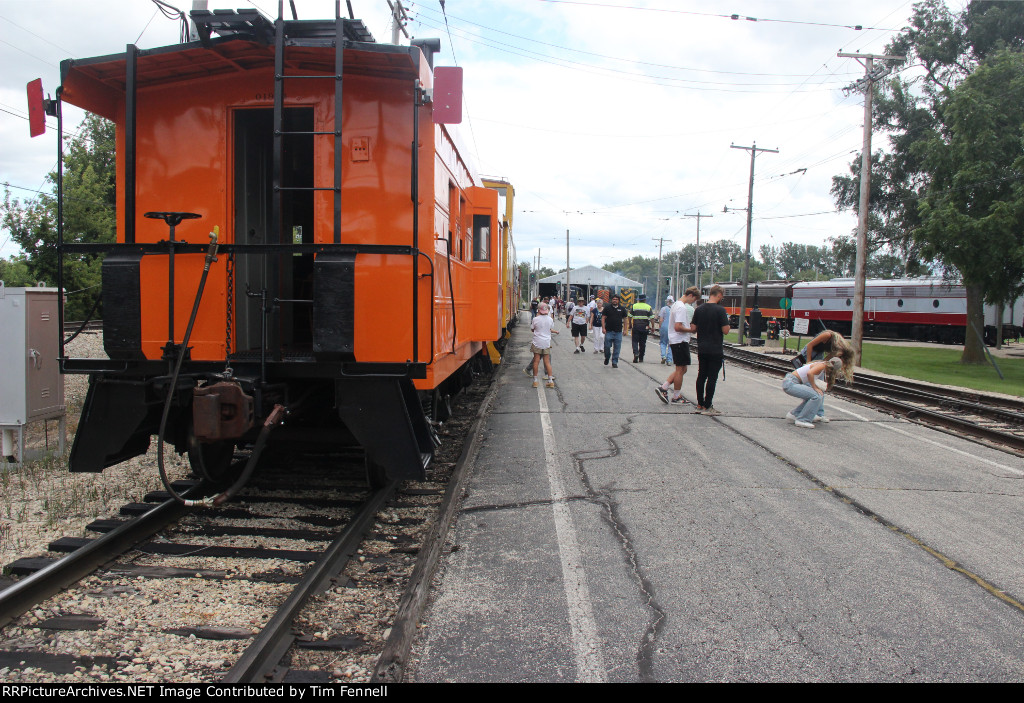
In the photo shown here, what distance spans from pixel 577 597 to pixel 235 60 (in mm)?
4125

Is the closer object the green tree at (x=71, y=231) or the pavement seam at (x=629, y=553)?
the pavement seam at (x=629, y=553)

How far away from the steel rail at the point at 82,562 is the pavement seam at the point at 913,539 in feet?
17.2

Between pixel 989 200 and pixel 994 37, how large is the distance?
13140 millimetres

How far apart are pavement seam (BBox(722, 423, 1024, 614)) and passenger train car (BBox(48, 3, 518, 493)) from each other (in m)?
3.52

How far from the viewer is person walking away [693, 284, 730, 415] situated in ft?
32.1

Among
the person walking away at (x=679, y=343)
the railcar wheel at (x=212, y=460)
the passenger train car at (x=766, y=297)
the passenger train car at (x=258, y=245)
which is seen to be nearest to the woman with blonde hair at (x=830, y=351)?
the person walking away at (x=679, y=343)

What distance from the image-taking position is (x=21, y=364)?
7125 millimetres

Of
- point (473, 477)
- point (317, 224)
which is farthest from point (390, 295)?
point (473, 477)

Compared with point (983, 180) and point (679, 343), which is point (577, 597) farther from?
point (983, 180)

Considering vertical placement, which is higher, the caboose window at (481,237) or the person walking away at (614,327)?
the caboose window at (481,237)

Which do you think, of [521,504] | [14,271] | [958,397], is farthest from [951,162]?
[14,271]

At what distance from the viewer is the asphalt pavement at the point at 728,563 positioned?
11.0 feet

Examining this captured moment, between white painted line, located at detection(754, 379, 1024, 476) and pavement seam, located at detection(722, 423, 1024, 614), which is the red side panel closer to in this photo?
pavement seam, located at detection(722, 423, 1024, 614)

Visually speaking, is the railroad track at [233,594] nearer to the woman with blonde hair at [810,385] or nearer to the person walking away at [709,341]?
the person walking away at [709,341]
